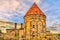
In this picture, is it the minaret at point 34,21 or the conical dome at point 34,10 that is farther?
the conical dome at point 34,10

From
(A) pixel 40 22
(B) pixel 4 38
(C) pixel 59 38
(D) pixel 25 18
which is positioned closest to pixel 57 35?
(C) pixel 59 38

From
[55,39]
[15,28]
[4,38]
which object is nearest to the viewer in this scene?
[55,39]

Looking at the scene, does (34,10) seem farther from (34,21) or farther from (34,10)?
(34,21)

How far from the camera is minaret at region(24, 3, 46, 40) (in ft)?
135

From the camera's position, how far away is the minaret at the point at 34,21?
41281mm

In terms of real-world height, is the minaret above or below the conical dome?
below

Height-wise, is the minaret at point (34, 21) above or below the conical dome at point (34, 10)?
below

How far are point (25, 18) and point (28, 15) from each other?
787 mm

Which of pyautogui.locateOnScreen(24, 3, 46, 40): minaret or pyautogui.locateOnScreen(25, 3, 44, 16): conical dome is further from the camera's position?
pyautogui.locateOnScreen(25, 3, 44, 16): conical dome

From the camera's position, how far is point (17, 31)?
42.7m

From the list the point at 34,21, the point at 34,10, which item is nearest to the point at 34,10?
the point at 34,10

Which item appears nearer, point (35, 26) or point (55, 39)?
point (55, 39)

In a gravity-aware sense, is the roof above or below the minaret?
above

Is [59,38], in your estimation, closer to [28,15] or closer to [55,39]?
[55,39]
